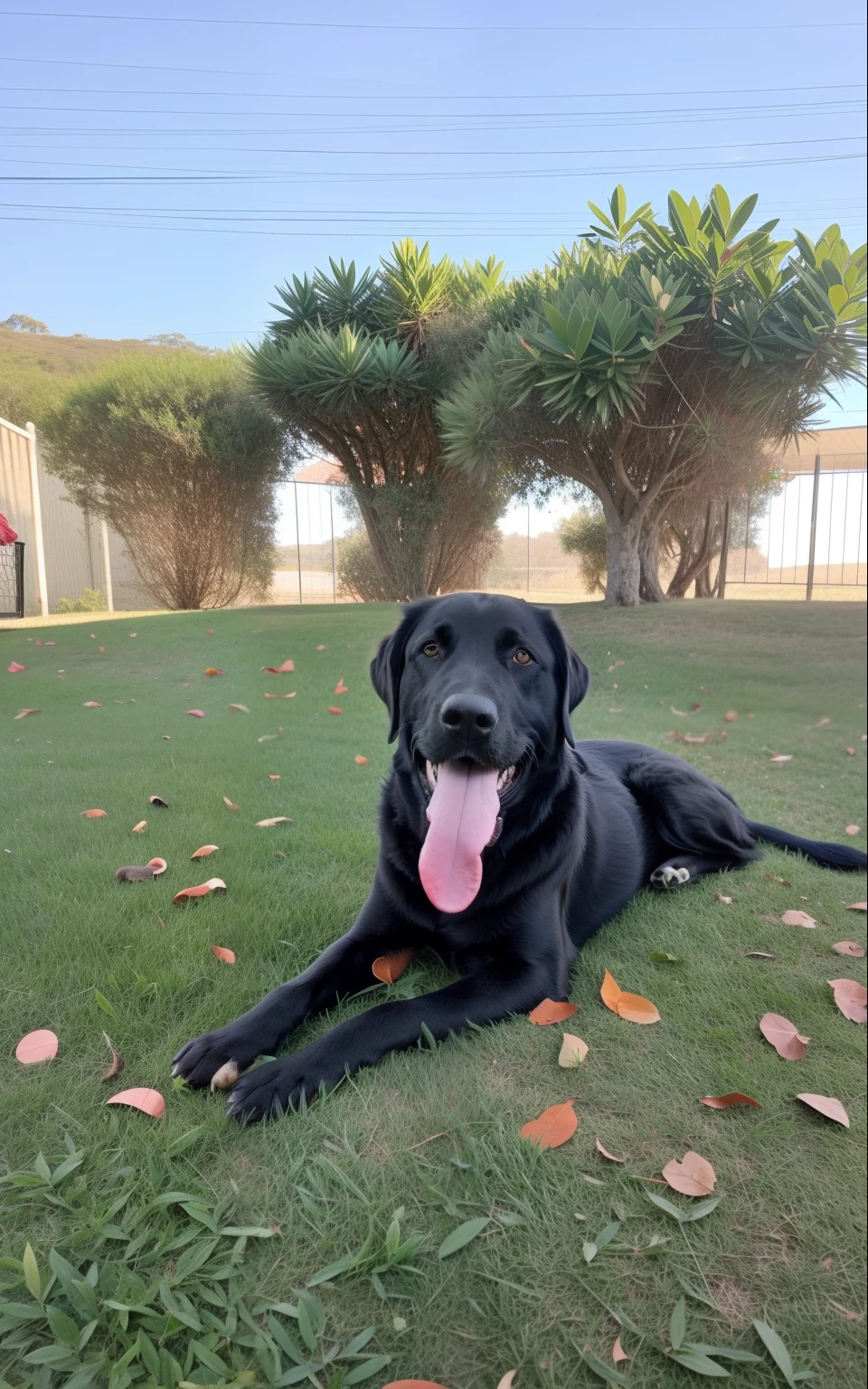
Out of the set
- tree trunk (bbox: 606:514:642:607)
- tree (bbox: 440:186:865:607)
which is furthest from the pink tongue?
tree (bbox: 440:186:865:607)

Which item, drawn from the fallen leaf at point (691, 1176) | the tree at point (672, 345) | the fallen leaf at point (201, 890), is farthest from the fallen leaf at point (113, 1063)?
the tree at point (672, 345)

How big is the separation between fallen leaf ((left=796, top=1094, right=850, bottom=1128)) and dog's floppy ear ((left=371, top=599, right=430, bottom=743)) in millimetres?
1163

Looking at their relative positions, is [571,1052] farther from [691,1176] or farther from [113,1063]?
[113,1063]

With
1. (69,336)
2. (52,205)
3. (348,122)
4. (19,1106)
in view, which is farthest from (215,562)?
(19,1106)

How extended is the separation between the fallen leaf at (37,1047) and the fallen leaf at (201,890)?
328 millimetres

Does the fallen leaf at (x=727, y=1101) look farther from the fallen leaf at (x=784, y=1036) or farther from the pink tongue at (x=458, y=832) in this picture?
the pink tongue at (x=458, y=832)

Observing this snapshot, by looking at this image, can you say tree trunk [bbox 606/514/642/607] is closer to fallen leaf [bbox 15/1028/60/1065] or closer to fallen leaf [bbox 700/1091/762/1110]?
fallen leaf [bbox 700/1091/762/1110]

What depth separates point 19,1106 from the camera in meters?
1.04

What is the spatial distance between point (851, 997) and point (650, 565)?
0.96 meters

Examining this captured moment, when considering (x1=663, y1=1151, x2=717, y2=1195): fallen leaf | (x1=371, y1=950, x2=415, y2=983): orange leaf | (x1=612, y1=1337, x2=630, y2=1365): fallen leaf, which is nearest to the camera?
(x1=612, y1=1337, x2=630, y2=1365): fallen leaf

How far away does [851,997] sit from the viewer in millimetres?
1388

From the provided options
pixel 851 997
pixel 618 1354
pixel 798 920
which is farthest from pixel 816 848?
pixel 618 1354

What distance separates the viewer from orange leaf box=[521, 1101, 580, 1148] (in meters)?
1.16

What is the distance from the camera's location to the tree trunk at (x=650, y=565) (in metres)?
1.37
